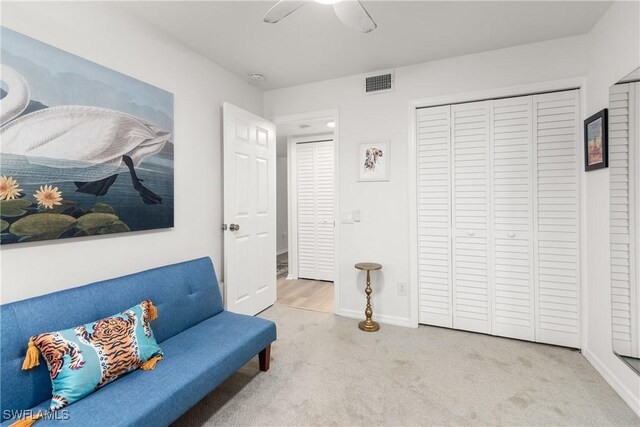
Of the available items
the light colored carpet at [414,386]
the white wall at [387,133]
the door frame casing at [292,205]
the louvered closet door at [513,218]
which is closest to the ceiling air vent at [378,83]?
the white wall at [387,133]

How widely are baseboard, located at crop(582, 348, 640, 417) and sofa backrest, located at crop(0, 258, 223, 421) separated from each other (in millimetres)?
2627

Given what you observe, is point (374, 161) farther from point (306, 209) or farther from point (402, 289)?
point (306, 209)

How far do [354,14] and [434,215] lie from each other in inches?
73.0

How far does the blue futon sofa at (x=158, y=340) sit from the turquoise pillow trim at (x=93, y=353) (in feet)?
0.17

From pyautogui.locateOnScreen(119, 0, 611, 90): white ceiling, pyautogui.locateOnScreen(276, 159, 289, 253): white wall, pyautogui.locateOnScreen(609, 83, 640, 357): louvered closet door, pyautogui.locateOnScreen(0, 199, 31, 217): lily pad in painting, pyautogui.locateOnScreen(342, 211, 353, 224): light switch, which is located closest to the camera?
pyautogui.locateOnScreen(0, 199, 31, 217): lily pad in painting

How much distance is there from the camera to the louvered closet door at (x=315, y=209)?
15.0 ft

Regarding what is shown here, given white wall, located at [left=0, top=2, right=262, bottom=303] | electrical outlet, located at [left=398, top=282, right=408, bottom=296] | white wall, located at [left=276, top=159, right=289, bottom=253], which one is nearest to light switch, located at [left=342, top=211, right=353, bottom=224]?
electrical outlet, located at [left=398, top=282, right=408, bottom=296]

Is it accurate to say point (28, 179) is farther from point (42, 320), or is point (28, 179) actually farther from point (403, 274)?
point (403, 274)

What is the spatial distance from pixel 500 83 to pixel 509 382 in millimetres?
2284

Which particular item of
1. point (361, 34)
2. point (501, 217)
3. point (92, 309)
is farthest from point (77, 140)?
point (501, 217)

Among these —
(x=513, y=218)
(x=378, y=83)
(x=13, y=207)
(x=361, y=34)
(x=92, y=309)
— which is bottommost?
(x=92, y=309)

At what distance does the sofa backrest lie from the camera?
1.31 metres

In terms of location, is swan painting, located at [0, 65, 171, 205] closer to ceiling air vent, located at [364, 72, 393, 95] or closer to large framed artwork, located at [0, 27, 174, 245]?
large framed artwork, located at [0, 27, 174, 245]
